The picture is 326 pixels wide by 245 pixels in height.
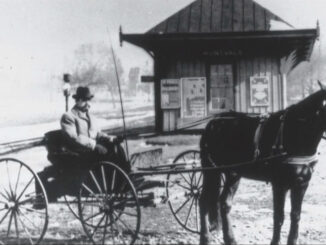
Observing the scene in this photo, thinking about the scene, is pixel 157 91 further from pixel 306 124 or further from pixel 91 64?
pixel 306 124

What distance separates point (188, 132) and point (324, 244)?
6.48 meters

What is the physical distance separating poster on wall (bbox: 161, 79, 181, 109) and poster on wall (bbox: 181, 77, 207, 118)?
0.16 meters

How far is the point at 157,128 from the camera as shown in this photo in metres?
11.8

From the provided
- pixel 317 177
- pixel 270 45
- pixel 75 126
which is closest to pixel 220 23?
pixel 270 45

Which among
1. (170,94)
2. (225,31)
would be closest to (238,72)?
(225,31)

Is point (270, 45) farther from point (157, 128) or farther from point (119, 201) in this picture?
point (119, 201)

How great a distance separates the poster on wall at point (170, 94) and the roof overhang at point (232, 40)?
0.90 m

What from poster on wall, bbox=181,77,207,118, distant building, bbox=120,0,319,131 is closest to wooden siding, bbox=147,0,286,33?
distant building, bbox=120,0,319,131

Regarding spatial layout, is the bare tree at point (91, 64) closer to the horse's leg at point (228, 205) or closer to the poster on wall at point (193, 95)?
the poster on wall at point (193, 95)

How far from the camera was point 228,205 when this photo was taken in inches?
188

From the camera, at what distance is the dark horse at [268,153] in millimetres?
4027

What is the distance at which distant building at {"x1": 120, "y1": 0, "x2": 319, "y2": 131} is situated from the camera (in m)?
11.3

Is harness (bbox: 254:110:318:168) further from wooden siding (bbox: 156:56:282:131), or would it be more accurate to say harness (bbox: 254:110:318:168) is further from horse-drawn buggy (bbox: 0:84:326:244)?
wooden siding (bbox: 156:56:282:131)

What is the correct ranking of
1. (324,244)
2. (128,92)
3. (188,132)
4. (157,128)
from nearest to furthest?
(324,244), (188,132), (157,128), (128,92)
